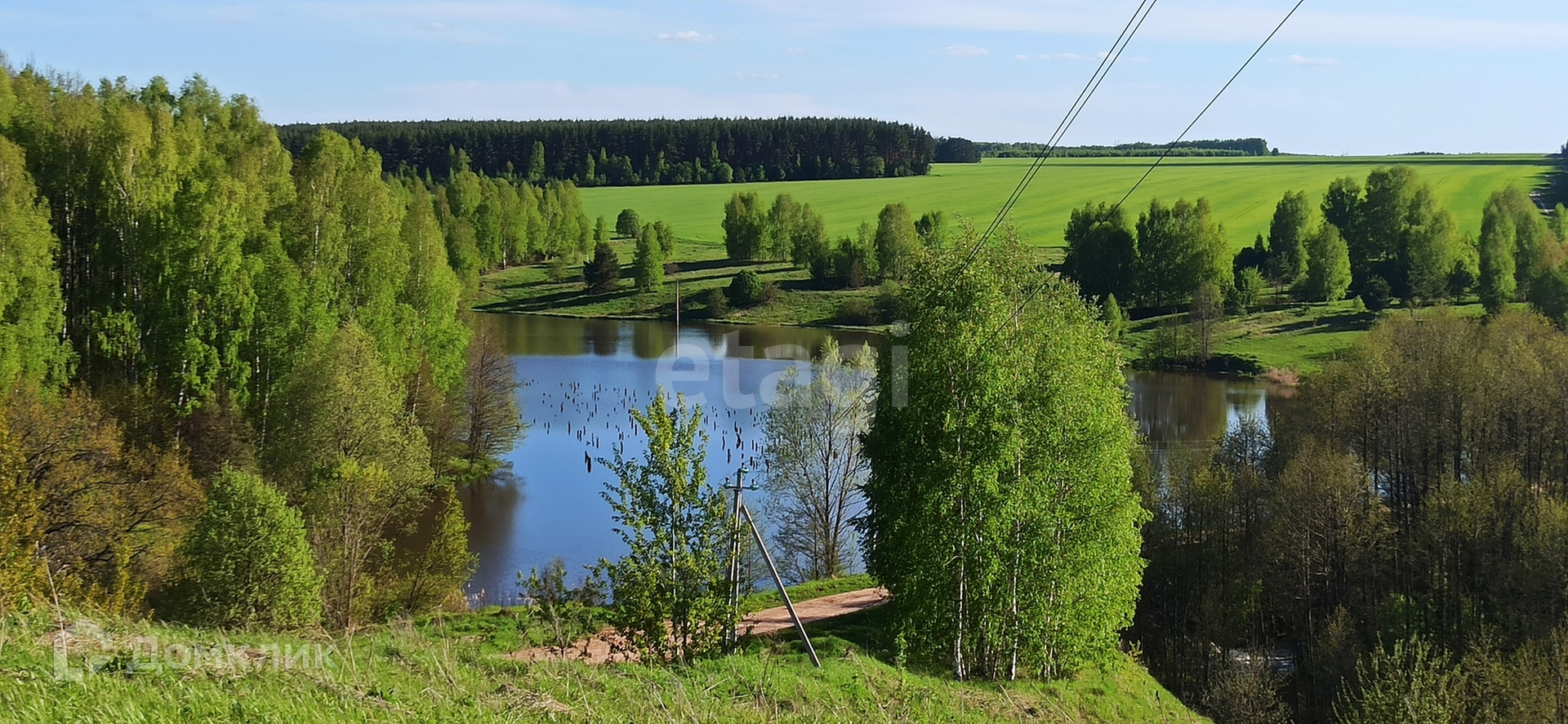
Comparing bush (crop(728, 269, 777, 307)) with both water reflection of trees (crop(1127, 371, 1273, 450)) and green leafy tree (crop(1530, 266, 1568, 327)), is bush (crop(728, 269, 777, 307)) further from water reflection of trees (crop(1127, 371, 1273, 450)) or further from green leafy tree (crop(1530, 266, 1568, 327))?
green leafy tree (crop(1530, 266, 1568, 327))

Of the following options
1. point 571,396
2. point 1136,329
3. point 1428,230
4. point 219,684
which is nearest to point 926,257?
point 219,684

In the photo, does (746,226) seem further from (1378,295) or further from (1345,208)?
(1378,295)

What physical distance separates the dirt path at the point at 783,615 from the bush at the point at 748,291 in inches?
2293

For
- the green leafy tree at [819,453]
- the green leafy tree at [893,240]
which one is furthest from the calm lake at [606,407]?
the green leafy tree at [893,240]

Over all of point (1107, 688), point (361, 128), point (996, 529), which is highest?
point (361, 128)

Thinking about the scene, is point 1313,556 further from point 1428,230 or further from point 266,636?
point 1428,230

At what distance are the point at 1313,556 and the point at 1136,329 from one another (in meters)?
45.9

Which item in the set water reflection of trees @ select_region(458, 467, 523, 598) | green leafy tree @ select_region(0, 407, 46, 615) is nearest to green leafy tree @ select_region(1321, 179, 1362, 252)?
water reflection of trees @ select_region(458, 467, 523, 598)

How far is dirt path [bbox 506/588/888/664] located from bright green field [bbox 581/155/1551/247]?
73803 millimetres

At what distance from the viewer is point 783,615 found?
2295 cm

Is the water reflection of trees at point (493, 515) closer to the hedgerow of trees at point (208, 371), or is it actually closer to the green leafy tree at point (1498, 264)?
the hedgerow of trees at point (208, 371)

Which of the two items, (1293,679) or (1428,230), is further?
(1428,230)

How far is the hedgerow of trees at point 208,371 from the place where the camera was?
735 inches

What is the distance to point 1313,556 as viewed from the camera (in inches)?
1197
